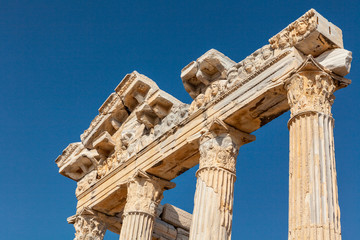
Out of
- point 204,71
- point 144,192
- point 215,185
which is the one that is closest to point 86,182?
point 144,192

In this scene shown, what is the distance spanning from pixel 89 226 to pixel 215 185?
20.8 feet

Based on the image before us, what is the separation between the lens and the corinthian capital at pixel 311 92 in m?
11.0

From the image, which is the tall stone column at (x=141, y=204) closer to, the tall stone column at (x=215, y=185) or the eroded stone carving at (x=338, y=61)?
the tall stone column at (x=215, y=185)

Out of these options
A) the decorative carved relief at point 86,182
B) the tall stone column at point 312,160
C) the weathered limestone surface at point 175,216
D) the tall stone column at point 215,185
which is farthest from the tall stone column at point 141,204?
the tall stone column at point 312,160

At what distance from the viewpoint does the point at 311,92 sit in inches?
439

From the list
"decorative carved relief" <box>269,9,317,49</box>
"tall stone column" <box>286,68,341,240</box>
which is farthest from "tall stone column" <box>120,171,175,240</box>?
"tall stone column" <box>286,68,341,240</box>

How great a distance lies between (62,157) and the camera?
19.8 m

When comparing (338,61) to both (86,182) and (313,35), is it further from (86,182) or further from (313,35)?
(86,182)

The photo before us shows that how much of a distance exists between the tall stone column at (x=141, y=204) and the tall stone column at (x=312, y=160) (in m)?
5.49

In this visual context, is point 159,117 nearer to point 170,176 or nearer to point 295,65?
point 170,176

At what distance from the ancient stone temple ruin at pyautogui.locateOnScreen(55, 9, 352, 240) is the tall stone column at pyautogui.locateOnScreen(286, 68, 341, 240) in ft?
0.06

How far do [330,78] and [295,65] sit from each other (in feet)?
2.47

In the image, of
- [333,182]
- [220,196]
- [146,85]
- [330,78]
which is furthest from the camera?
[146,85]

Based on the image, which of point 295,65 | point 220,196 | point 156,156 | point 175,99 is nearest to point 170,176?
point 156,156
